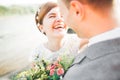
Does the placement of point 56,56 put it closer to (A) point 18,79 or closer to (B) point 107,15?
(A) point 18,79

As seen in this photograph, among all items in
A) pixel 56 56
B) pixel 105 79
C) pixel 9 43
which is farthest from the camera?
pixel 56 56

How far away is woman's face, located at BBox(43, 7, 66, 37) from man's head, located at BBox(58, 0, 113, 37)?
0.68 meters

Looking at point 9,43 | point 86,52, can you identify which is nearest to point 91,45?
point 86,52

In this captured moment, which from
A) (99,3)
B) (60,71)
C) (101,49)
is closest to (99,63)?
(101,49)

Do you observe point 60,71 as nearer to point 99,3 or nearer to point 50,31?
point 50,31

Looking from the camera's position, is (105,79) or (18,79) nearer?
(105,79)

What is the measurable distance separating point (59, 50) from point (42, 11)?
22 centimetres

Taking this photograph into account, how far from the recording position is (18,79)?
1269mm

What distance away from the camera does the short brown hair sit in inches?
52.0

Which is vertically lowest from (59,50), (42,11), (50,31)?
(59,50)

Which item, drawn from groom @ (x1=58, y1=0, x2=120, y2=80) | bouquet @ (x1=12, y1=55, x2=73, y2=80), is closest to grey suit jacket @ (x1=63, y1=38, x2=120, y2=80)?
groom @ (x1=58, y1=0, x2=120, y2=80)

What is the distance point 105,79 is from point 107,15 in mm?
152

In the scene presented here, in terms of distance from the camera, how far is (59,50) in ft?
4.47

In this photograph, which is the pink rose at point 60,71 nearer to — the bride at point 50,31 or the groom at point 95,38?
the bride at point 50,31
